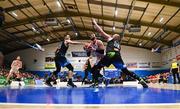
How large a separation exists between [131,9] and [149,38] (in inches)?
480

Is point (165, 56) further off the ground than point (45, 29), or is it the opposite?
point (45, 29)

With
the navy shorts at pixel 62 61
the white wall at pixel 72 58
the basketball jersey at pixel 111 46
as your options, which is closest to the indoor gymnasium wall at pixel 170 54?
the white wall at pixel 72 58

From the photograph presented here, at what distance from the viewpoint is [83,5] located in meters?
24.6

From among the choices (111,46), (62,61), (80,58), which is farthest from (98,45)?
(80,58)

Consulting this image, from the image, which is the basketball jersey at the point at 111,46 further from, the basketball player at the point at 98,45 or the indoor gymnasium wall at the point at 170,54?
the indoor gymnasium wall at the point at 170,54

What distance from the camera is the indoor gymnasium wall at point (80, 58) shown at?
40.4 meters

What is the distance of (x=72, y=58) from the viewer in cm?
4169

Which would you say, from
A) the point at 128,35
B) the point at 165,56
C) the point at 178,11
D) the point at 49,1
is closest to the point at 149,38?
the point at 128,35

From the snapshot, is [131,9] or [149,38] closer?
[131,9]

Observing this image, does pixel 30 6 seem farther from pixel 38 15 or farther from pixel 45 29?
pixel 45 29

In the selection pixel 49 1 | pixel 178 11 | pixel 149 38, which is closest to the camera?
pixel 178 11

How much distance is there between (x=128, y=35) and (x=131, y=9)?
11.7 m

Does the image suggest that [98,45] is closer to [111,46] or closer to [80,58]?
[111,46]

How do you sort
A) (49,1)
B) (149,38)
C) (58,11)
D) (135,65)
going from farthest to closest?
(135,65) < (149,38) < (58,11) < (49,1)
